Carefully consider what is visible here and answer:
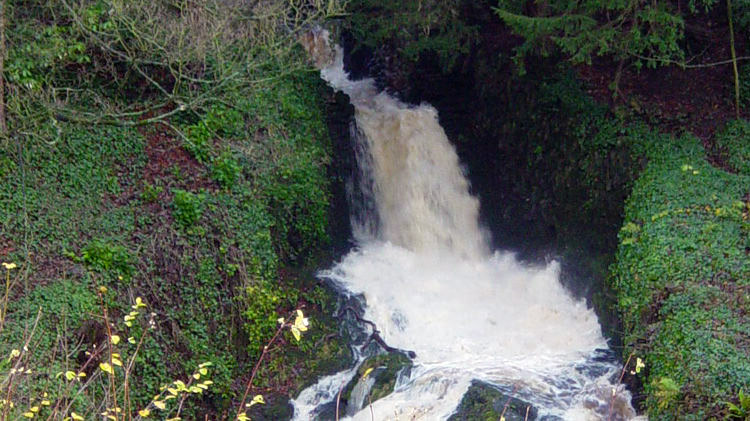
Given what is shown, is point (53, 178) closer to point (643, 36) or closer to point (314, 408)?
point (314, 408)

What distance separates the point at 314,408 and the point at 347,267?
124 inches

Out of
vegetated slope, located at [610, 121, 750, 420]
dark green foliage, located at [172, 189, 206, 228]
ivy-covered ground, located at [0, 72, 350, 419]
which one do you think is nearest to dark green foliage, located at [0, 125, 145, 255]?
ivy-covered ground, located at [0, 72, 350, 419]

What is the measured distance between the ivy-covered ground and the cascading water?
907 millimetres

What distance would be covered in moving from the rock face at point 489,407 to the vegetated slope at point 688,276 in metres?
1.41

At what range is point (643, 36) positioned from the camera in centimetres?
1186

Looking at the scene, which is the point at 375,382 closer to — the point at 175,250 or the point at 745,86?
the point at 175,250

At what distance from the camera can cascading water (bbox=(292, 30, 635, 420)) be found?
938cm

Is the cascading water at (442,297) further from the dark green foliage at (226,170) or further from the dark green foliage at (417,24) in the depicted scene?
the dark green foliage at (226,170)

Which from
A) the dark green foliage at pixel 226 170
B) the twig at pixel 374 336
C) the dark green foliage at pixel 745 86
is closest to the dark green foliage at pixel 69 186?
the dark green foliage at pixel 226 170

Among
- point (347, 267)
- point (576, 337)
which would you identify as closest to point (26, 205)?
point (347, 267)

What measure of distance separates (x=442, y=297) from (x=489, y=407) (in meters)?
3.45

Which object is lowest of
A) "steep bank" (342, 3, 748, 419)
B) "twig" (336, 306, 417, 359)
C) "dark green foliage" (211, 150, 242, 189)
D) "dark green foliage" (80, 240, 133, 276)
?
"dark green foliage" (80, 240, 133, 276)

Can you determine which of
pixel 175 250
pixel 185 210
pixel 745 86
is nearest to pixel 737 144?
pixel 745 86

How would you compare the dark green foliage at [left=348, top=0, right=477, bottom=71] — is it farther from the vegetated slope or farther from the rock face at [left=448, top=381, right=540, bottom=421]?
the rock face at [left=448, top=381, right=540, bottom=421]
